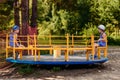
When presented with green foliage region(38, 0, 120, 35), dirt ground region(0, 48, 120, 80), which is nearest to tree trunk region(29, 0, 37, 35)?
dirt ground region(0, 48, 120, 80)

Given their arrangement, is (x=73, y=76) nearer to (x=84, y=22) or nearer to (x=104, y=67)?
(x=104, y=67)

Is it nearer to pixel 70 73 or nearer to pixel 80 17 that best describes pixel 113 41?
pixel 80 17

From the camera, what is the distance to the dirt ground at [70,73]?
13938 millimetres

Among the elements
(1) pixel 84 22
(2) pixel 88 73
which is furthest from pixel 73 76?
(1) pixel 84 22

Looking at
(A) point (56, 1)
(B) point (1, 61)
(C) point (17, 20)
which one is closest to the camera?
(B) point (1, 61)

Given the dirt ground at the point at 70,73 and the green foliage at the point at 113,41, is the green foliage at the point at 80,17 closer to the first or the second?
the green foliage at the point at 113,41

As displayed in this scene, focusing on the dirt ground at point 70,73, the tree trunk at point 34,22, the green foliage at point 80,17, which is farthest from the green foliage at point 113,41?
the dirt ground at point 70,73

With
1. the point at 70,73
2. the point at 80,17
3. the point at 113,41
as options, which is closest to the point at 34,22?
the point at 70,73

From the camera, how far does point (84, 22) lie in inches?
1914

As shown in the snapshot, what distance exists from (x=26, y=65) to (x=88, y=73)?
2507 mm

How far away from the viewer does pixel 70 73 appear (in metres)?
14.7

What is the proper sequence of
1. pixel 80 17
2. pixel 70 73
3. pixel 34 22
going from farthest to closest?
pixel 80 17 < pixel 34 22 < pixel 70 73

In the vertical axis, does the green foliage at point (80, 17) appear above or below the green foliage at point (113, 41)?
above

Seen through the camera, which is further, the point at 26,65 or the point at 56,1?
the point at 56,1
